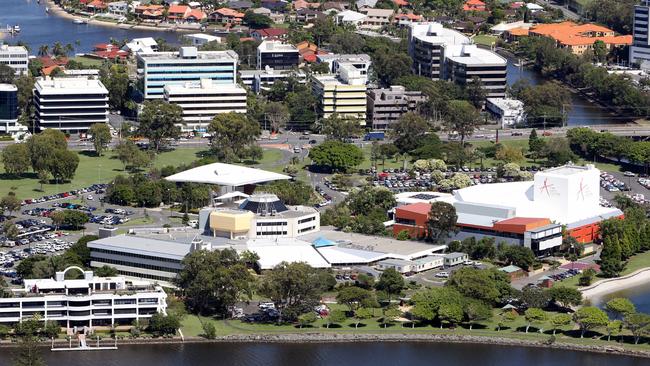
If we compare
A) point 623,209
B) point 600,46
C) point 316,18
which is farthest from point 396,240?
point 316,18

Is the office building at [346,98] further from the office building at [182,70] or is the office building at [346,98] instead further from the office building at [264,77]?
the office building at [264,77]

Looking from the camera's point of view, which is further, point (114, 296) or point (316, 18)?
point (316, 18)

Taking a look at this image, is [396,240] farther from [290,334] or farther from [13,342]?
[13,342]

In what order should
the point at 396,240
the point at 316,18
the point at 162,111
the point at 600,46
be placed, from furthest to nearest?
1. the point at 316,18
2. the point at 600,46
3. the point at 162,111
4. the point at 396,240

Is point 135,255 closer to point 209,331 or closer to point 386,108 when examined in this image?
point 209,331

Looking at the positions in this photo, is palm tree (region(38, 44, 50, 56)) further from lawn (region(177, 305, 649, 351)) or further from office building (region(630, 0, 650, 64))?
lawn (region(177, 305, 649, 351))

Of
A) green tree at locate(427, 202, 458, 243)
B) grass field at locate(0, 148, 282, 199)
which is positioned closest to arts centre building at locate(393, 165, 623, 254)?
green tree at locate(427, 202, 458, 243)
